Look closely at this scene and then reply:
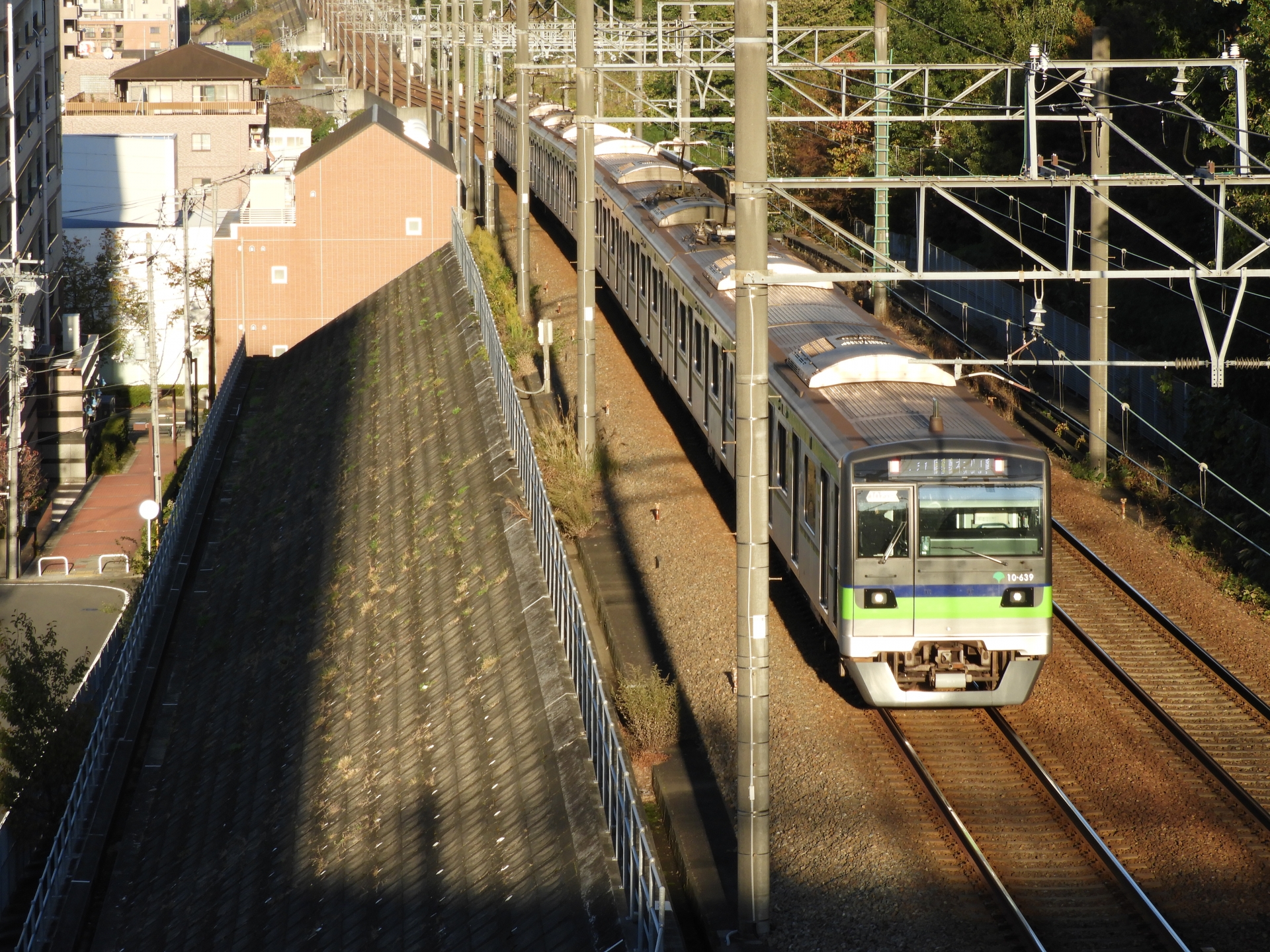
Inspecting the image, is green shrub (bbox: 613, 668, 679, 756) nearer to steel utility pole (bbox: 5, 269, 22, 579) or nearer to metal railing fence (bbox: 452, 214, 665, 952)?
metal railing fence (bbox: 452, 214, 665, 952)

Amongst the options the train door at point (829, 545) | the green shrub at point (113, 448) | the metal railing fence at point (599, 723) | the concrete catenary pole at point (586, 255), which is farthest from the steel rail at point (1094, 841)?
the green shrub at point (113, 448)

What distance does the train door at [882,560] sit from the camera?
1131cm

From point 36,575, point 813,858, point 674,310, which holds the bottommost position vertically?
point 36,575

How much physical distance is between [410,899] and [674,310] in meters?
10.2

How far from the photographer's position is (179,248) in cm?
5209

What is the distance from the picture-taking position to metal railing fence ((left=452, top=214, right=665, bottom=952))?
8336 millimetres

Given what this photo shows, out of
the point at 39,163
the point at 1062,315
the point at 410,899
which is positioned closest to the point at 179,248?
the point at 39,163

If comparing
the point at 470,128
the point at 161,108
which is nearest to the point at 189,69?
the point at 161,108

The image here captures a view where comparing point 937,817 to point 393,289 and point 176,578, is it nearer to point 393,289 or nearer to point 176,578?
point 176,578

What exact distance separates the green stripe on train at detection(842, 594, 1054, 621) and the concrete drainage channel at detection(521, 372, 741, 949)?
1655 mm

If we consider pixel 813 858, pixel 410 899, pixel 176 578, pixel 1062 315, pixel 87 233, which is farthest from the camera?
pixel 87 233

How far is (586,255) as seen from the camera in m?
18.0

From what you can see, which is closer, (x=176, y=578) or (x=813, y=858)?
(x=813, y=858)

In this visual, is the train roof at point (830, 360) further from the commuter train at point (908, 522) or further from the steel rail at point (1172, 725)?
the steel rail at point (1172, 725)
